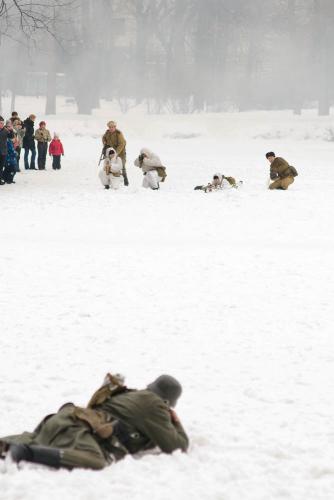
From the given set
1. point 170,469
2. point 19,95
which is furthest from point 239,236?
point 19,95

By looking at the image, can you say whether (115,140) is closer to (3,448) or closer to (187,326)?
(187,326)

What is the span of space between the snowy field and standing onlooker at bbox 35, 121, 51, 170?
4.54m

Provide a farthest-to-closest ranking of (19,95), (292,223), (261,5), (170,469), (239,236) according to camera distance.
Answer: (19,95)
(261,5)
(292,223)
(239,236)
(170,469)

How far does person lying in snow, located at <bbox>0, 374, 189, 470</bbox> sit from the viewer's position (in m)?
4.41

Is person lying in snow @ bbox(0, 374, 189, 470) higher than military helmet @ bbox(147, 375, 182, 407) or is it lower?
lower

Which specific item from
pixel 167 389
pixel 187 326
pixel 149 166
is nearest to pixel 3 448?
pixel 167 389

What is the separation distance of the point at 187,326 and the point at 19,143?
1482 cm

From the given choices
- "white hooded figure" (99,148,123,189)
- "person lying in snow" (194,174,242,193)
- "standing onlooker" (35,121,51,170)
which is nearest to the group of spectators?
"standing onlooker" (35,121,51,170)

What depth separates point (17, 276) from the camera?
9992 millimetres

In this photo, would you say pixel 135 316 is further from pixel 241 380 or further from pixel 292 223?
pixel 292 223

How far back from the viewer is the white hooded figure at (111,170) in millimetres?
18734

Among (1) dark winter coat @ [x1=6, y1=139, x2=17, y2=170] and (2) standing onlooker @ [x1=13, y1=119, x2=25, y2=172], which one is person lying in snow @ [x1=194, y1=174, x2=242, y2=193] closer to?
(1) dark winter coat @ [x1=6, y1=139, x2=17, y2=170]

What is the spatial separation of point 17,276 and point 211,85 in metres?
50.4

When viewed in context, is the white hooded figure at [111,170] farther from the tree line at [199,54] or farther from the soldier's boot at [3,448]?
the tree line at [199,54]
